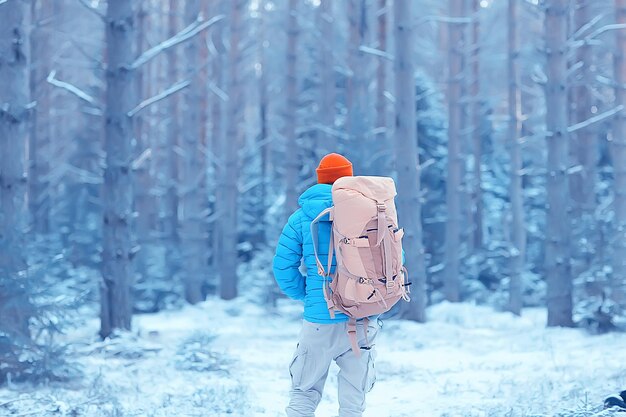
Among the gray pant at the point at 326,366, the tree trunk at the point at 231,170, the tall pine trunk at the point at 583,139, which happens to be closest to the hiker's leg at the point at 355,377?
the gray pant at the point at 326,366

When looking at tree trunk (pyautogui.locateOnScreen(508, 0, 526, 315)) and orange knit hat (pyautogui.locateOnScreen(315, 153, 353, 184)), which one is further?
tree trunk (pyautogui.locateOnScreen(508, 0, 526, 315))

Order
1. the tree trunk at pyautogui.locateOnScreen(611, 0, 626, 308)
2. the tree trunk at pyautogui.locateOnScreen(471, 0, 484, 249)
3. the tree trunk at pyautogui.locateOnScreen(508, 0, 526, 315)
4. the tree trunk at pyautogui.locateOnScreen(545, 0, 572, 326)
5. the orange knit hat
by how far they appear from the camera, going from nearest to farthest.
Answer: the orange knit hat → the tree trunk at pyautogui.locateOnScreen(545, 0, 572, 326) → the tree trunk at pyautogui.locateOnScreen(611, 0, 626, 308) → the tree trunk at pyautogui.locateOnScreen(508, 0, 526, 315) → the tree trunk at pyautogui.locateOnScreen(471, 0, 484, 249)

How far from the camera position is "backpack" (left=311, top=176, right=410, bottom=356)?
4.21 metres

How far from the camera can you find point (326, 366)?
4434 millimetres

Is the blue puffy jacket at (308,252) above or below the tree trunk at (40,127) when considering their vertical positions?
below

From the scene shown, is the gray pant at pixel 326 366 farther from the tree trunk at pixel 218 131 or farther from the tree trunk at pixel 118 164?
the tree trunk at pixel 218 131

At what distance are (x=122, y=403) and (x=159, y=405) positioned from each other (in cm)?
31

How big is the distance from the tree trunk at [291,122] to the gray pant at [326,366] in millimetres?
12207

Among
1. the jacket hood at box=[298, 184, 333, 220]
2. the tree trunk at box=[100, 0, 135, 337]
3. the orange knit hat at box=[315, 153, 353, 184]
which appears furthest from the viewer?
the tree trunk at box=[100, 0, 135, 337]

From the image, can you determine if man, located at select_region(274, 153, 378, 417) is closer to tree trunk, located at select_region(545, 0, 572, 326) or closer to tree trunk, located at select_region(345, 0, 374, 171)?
tree trunk, located at select_region(545, 0, 572, 326)

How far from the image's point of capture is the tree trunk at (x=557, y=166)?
452 inches

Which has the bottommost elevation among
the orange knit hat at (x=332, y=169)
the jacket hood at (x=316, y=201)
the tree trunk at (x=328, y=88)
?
the jacket hood at (x=316, y=201)

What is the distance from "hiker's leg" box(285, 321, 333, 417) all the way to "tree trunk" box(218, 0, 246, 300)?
13546 millimetres

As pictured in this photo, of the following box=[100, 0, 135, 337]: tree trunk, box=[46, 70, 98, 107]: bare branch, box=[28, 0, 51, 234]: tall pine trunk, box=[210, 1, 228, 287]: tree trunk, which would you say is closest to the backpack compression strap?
box=[46, 70, 98, 107]: bare branch
